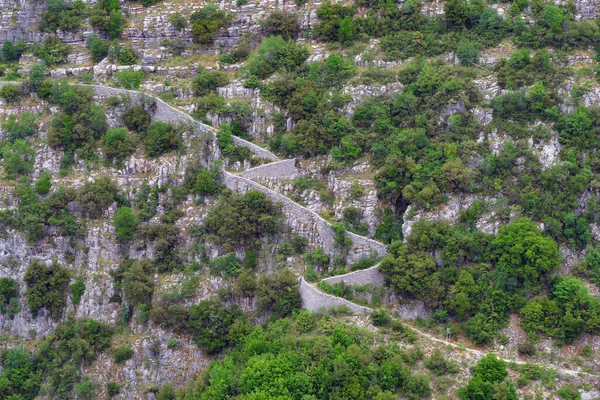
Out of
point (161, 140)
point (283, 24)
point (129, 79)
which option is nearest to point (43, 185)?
point (161, 140)

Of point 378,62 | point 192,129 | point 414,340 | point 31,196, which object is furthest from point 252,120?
point 414,340

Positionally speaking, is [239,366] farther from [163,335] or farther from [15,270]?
[15,270]

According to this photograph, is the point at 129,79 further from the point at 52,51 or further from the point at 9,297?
the point at 9,297

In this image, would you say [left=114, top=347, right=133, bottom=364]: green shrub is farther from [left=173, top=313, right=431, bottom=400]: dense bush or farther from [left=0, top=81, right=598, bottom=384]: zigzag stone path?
[left=0, top=81, right=598, bottom=384]: zigzag stone path

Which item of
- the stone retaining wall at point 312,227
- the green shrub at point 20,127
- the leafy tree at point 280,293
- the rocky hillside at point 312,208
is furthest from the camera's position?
the green shrub at point 20,127

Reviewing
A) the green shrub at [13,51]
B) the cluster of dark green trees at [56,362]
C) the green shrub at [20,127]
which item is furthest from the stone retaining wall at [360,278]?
the green shrub at [13,51]

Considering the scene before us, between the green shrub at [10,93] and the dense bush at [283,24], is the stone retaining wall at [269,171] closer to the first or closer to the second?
the dense bush at [283,24]
